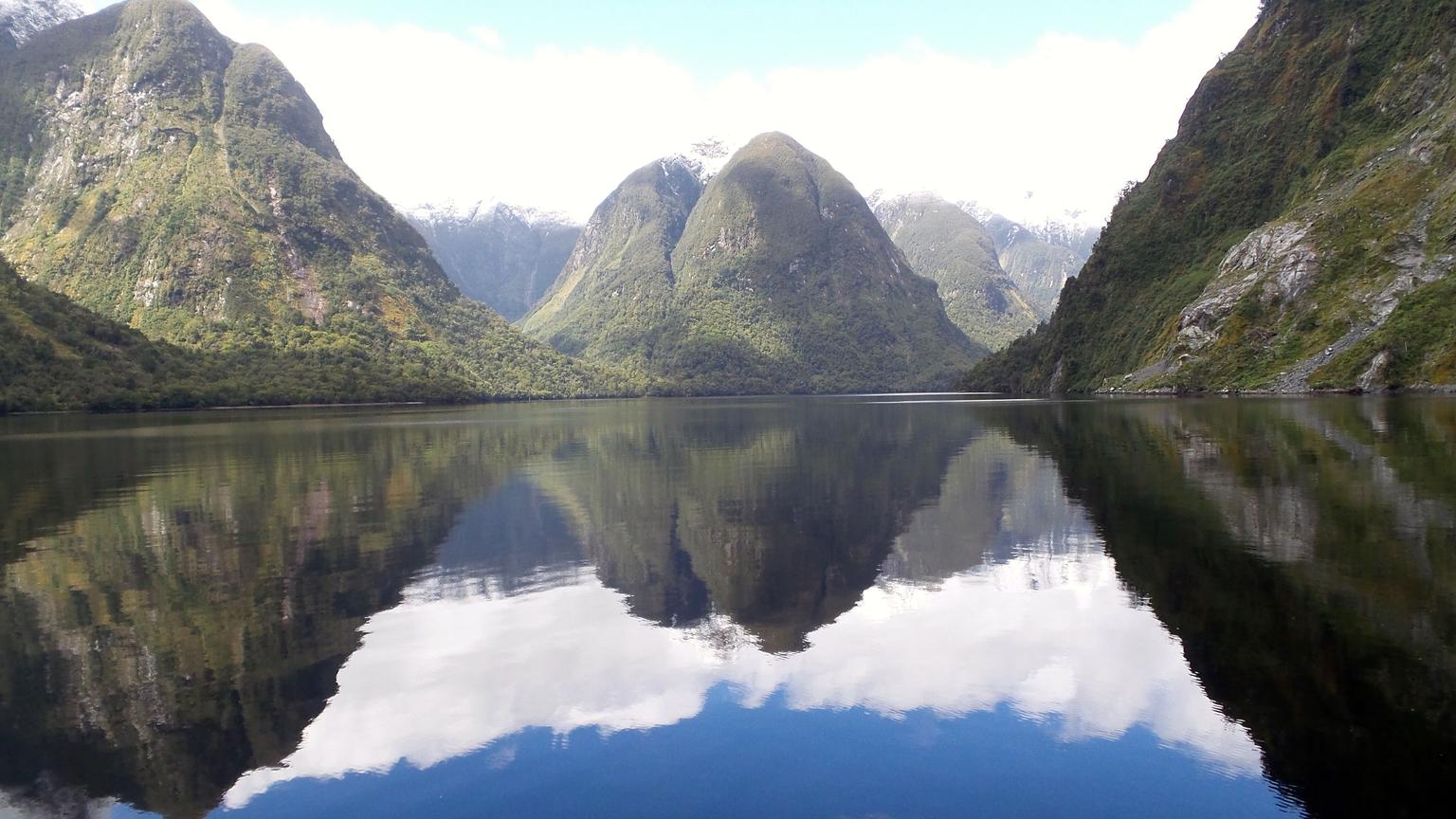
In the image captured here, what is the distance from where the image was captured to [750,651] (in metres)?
16.2

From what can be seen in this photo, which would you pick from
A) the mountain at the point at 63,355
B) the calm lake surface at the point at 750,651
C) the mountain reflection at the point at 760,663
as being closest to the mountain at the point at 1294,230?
the calm lake surface at the point at 750,651

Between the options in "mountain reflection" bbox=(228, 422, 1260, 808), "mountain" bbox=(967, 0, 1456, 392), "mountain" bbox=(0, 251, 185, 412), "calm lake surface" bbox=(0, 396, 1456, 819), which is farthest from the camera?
"mountain" bbox=(0, 251, 185, 412)

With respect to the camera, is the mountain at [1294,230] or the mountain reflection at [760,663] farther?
the mountain at [1294,230]

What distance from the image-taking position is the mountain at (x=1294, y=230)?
347ft

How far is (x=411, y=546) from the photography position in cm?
2628

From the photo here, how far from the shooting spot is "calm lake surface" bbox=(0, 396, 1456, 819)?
36.0 feet

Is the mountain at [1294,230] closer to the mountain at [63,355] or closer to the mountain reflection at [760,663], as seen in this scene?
the mountain reflection at [760,663]

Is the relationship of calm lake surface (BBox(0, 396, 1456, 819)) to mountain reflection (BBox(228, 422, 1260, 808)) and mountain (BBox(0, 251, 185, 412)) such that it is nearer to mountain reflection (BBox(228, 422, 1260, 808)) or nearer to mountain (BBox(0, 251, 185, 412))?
mountain reflection (BBox(228, 422, 1260, 808))

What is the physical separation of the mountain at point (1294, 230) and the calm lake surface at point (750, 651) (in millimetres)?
88254

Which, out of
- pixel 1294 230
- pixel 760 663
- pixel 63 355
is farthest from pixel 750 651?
pixel 63 355

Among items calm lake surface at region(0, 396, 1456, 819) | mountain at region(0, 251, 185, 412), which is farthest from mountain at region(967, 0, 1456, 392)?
mountain at region(0, 251, 185, 412)

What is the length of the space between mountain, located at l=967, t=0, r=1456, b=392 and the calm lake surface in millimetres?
88254

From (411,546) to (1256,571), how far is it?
21.7 meters

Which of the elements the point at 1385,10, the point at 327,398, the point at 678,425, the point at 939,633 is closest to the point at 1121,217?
the point at 1385,10
